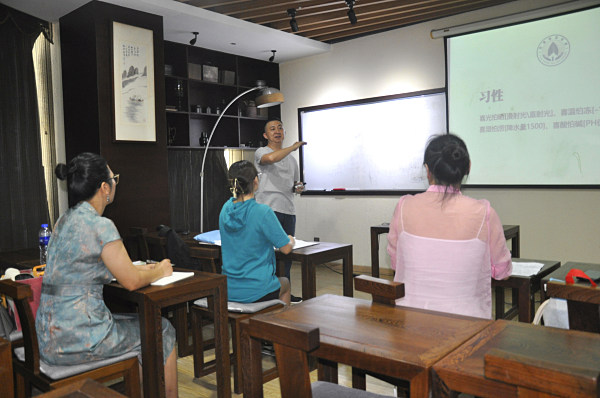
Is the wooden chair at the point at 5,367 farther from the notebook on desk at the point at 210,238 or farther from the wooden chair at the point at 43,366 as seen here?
the notebook on desk at the point at 210,238

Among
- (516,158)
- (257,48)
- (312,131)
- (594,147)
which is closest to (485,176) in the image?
(516,158)

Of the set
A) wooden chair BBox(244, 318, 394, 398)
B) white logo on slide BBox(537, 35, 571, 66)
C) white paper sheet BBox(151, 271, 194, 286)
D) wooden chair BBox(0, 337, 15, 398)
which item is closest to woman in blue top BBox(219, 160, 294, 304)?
white paper sheet BBox(151, 271, 194, 286)

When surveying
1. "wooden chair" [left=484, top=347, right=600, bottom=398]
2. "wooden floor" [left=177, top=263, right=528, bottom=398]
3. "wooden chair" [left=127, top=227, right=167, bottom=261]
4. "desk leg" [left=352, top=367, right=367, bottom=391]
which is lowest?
"wooden floor" [left=177, top=263, right=528, bottom=398]

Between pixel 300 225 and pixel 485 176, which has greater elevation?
pixel 485 176

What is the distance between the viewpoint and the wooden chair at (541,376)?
655mm

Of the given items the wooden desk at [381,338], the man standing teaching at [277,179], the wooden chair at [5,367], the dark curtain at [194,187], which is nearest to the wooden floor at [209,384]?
the wooden chair at [5,367]

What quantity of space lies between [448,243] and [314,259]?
1.13 m

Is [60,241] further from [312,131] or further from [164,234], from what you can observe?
[312,131]

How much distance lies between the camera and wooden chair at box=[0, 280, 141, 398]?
1.75m

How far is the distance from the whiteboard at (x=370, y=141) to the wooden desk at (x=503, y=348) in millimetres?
4022

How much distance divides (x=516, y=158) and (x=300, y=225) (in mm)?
2767

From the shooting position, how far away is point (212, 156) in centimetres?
556

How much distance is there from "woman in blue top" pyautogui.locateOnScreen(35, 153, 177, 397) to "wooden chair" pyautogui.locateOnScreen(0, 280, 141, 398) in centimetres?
3

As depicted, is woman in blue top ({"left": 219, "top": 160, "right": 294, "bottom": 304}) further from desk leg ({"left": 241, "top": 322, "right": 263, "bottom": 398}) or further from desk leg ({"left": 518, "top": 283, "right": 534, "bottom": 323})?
desk leg ({"left": 241, "top": 322, "right": 263, "bottom": 398})
